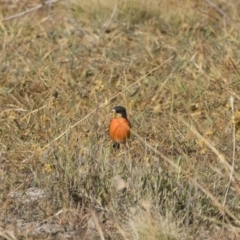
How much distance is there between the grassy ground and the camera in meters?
4.27

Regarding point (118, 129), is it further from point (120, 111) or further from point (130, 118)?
point (130, 118)

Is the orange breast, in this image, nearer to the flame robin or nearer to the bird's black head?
the flame robin

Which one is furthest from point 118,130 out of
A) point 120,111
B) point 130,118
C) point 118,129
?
point 130,118

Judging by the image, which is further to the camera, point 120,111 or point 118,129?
point 120,111

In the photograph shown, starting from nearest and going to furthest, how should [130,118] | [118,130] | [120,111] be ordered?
[118,130] < [120,111] < [130,118]

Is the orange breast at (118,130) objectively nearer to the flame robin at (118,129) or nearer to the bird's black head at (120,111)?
the flame robin at (118,129)

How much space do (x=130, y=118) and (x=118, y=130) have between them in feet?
2.34

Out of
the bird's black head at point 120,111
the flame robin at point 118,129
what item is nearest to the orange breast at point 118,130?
the flame robin at point 118,129

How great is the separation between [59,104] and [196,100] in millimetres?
953

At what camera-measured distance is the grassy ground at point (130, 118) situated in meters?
4.27

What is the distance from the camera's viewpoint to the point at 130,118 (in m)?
5.97

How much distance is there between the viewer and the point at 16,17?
793 cm

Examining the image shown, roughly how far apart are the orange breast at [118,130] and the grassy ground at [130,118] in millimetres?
56

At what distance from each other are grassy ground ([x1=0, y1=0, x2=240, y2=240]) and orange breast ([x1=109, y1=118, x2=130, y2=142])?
56 mm
